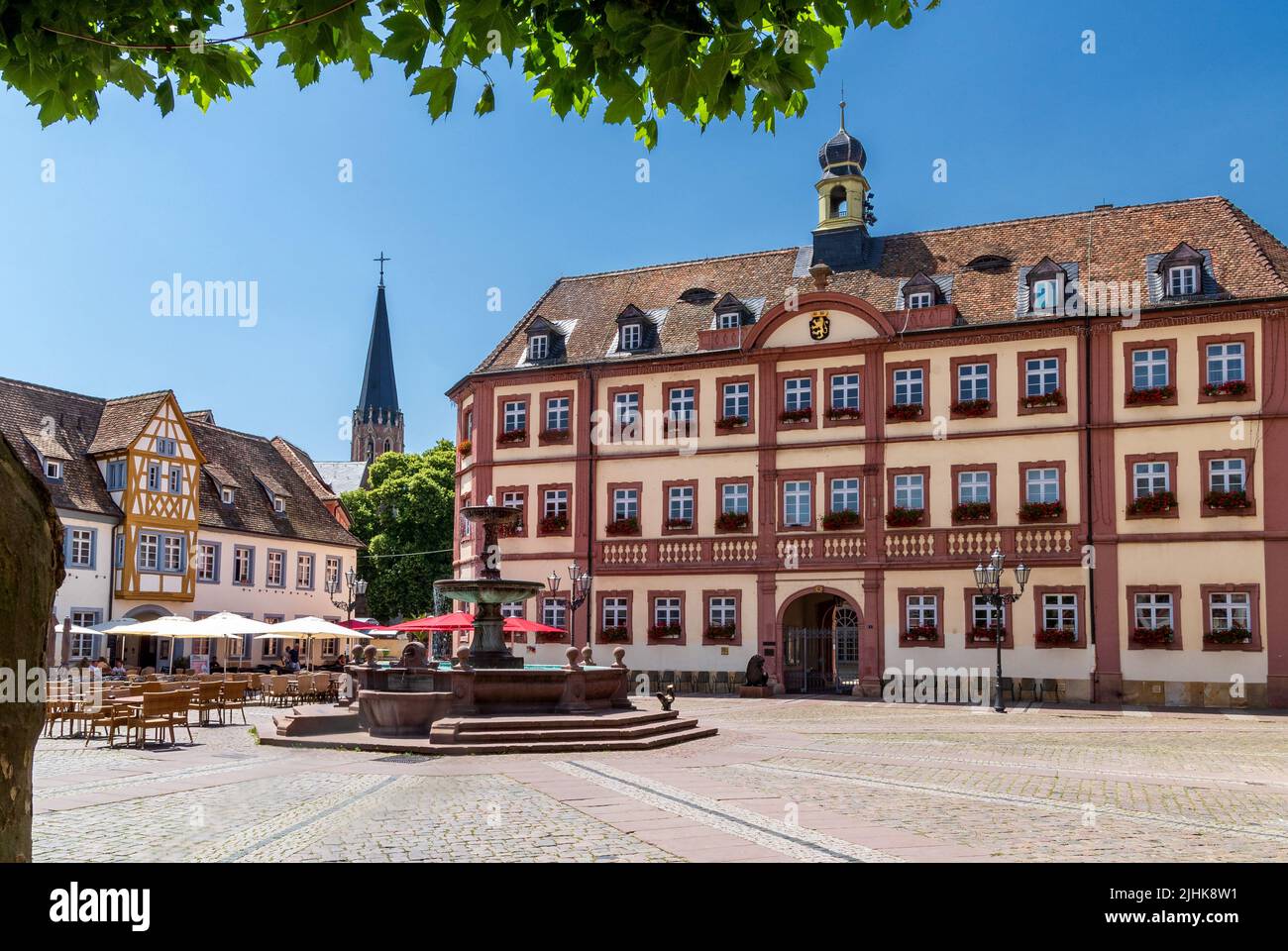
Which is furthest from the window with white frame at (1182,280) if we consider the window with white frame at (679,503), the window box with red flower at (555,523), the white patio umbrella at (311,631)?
the white patio umbrella at (311,631)

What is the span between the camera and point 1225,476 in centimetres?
3266

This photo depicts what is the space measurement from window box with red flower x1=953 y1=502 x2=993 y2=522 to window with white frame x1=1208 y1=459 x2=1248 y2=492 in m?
5.79

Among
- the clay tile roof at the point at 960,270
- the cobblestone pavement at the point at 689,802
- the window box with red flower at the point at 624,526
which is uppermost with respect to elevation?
the clay tile roof at the point at 960,270

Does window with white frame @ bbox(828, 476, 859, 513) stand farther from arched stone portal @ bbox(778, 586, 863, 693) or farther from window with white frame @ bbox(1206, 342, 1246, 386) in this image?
window with white frame @ bbox(1206, 342, 1246, 386)

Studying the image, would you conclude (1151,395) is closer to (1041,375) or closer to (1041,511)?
(1041,375)

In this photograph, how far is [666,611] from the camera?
3859cm

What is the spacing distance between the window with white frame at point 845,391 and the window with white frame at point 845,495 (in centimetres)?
226

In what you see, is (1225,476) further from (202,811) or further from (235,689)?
(202,811)

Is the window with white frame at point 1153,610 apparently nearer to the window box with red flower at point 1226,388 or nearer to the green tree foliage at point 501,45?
the window box with red flower at point 1226,388

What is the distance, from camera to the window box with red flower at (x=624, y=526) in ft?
129

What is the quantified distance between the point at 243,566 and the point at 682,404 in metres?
19.8

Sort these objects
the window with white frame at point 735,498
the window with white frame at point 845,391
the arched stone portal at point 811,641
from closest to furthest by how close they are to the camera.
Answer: the arched stone portal at point 811,641, the window with white frame at point 845,391, the window with white frame at point 735,498

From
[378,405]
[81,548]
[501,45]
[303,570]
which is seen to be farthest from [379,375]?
[501,45]
